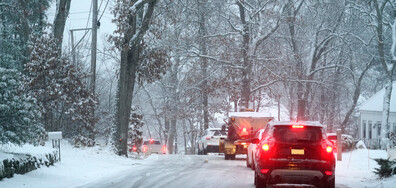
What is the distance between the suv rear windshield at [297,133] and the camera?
48.5 feet

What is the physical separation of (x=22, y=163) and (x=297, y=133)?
711cm

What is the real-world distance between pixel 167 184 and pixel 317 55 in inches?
1474

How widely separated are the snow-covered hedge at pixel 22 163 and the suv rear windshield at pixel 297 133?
655cm

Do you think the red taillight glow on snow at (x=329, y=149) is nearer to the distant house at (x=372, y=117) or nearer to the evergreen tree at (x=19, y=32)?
the evergreen tree at (x=19, y=32)

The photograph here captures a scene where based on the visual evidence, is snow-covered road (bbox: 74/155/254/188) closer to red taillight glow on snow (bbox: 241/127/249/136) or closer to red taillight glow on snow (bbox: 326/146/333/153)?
red taillight glow on snow (bbox: 326/146/333/153)

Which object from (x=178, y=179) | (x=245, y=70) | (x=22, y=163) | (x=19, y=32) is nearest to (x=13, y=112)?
(x=22, y=163)

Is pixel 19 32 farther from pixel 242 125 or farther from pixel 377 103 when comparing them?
pixel 377 103

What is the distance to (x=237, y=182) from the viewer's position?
680 inches

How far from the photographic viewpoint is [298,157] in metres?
14.4

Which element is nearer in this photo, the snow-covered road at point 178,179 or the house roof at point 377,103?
the snow-covered road at point 178,179

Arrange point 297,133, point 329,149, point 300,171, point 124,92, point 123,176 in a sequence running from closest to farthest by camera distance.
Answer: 1. point 300,171
2. point 329,149
3. point 297,133
4. point 123,176
5. point 124,92

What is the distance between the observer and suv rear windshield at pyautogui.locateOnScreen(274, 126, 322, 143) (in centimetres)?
1479

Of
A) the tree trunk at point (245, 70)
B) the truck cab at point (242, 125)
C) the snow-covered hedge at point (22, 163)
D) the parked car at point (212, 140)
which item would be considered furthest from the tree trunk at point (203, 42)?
the snow-covered hedge at point (22, 163)

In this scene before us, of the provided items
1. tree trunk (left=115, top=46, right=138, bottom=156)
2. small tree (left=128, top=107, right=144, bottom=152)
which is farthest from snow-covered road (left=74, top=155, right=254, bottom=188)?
small tree (left=128, top=107, right=144, bottom=152)
